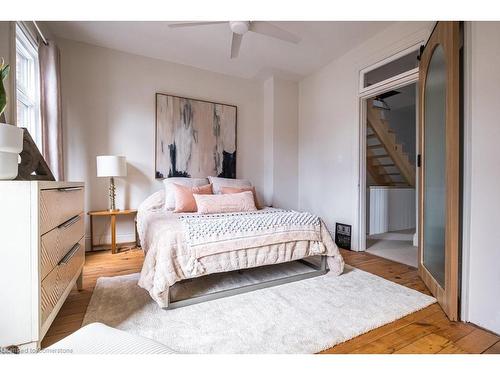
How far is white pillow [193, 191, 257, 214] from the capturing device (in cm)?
248

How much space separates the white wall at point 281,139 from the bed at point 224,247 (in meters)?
1.81

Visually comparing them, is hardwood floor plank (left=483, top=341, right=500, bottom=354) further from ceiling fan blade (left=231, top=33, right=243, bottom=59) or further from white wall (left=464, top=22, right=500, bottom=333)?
ceiling fan blade (left=231, top=33, right=243, bottom=59)

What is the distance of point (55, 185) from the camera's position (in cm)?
127

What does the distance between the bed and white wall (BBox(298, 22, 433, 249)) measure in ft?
4.40

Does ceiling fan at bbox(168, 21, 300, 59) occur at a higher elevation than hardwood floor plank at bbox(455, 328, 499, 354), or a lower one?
higher

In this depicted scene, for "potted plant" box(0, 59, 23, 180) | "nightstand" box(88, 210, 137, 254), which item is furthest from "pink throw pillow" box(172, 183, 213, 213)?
"potted plant" box(0, 59, 23, 180)

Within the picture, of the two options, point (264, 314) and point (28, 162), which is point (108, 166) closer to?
point (28, 162)

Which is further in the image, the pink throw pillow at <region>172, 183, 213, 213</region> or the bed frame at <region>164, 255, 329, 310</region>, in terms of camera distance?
the pink throw pillow at <region>172, 183, 213, 213</region>

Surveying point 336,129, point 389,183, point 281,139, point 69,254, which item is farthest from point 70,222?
point 389,183

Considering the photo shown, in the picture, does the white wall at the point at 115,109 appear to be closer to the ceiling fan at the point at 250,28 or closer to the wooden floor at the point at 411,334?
the ceiling fan at the point at 250,28

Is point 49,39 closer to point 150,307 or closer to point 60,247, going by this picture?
point 60,247

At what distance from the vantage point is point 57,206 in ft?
4.29

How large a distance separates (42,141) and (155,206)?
1303 millimetres
